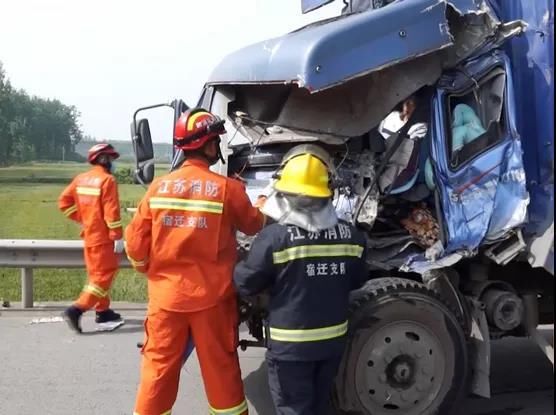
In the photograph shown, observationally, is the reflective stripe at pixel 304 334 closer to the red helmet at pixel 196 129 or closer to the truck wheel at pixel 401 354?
the truck wheel at pixel 401 354

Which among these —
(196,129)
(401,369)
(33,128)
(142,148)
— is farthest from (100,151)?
(33,128)

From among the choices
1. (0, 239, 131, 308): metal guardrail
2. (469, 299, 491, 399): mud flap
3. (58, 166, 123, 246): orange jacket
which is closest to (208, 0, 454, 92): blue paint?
(469, 299, 491, 399): mud flap

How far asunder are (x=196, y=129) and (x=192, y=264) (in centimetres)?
70

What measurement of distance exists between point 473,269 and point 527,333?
0.52 meters

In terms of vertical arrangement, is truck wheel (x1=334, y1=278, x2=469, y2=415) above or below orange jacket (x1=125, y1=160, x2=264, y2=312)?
below

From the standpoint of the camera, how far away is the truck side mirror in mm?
5012

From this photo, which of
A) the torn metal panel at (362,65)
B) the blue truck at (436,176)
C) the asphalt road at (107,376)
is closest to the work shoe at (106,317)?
the asphalt road at (107,376)

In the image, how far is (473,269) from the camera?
438 centimetres

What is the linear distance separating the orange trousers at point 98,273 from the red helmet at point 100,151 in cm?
78

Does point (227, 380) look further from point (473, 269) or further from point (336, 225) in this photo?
point (473, 269)

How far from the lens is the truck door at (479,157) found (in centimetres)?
397

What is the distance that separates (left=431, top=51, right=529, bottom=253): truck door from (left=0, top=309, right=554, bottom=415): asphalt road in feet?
4.47

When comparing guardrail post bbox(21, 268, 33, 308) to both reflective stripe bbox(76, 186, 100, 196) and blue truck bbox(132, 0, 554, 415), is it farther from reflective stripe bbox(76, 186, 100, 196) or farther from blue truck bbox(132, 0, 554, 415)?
blue truck bbox(132, 0, 554, 415)

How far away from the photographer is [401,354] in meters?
4.01
